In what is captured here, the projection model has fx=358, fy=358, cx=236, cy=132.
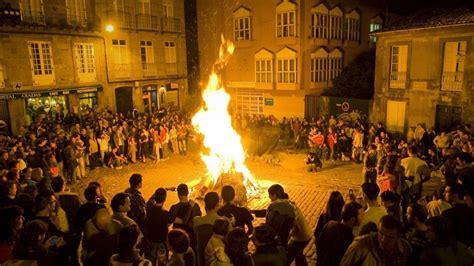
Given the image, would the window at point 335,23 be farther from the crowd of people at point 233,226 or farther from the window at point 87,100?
the crowd of people at point 233,226

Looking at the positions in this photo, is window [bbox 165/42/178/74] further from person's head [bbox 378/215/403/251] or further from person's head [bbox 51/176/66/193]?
person's head [bbox 378/215/403/251]

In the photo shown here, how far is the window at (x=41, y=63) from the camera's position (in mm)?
22656

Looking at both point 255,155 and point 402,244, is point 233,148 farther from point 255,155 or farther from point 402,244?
point 402,244

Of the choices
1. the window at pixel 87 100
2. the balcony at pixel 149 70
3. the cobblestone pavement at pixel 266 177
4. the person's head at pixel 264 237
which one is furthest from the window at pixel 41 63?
the person's head at pixel 264 237

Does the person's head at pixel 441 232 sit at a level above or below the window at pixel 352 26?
below

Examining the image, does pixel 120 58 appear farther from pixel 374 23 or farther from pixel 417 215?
pixel 417 215

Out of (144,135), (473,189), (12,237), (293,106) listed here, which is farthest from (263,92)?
(12,237)

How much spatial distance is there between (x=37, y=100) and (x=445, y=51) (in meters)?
24.4

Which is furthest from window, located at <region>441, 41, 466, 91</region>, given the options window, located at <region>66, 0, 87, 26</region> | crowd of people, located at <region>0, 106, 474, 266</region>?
window, located at <region>66, 0, 87, 26</region>

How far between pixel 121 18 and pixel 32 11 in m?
6.56

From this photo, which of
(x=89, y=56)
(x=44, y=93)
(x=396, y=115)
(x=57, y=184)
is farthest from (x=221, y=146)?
(x=89, y=56)

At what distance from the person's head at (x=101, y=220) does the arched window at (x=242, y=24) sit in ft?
79.6

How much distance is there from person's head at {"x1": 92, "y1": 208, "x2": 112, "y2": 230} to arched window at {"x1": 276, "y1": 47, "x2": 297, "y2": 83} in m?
22.3

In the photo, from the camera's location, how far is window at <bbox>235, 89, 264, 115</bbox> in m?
28.8
